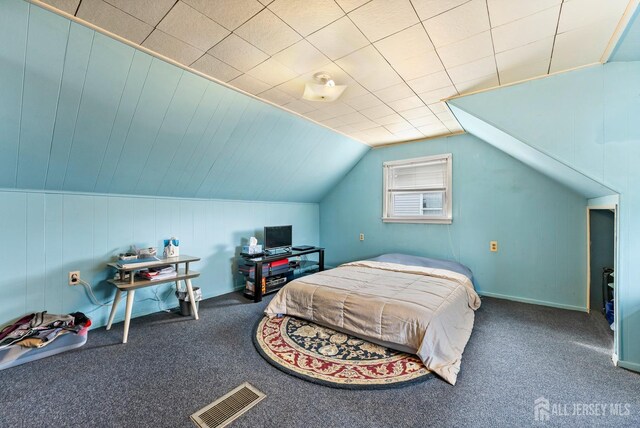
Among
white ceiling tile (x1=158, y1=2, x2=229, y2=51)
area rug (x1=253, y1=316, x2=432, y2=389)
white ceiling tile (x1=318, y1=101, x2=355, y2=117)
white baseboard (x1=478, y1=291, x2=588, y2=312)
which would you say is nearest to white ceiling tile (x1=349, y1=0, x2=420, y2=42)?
white ceiling tile (x1=158, y1=2, x2=229, y2=51)

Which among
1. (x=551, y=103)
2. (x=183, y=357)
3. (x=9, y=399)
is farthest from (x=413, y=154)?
(x=9, y=399)

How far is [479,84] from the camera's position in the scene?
8.02 feet

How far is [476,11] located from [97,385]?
11.2 feet

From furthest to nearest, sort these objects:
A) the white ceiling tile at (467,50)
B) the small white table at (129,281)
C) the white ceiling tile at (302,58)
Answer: the small white table at (129,281) < the white ceiling tile at (302,58) < the white ceiling tile at (467,50)

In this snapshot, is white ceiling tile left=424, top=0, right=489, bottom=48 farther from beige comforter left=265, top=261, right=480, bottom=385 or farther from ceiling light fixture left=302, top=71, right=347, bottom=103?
beige comforter left=265, top=261, right=480, bottom=385

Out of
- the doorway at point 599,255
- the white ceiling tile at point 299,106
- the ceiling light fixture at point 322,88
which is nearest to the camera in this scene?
the ceiling light fixture at point 322,88

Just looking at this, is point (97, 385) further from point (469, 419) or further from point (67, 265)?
point (469, 419)

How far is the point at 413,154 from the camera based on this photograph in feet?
14.2

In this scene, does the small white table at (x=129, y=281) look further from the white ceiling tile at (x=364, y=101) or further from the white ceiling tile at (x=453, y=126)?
the white ceiling tile at (x=453, y=126)

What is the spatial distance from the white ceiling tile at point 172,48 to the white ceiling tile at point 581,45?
2.52m

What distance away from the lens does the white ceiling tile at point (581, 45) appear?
170 centimetres

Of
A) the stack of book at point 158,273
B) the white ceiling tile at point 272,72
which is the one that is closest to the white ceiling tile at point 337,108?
the white ceiling tile at point 272,72

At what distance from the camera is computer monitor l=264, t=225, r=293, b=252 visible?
13.3 feet

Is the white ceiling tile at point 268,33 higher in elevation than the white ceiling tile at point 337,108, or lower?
higher
